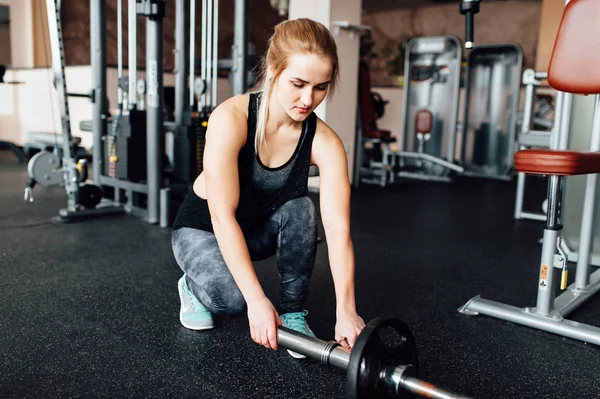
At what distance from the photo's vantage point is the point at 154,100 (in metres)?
2.78

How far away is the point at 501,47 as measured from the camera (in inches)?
220

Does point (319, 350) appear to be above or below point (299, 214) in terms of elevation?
below

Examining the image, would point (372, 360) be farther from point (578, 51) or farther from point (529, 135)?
point (529, 135)

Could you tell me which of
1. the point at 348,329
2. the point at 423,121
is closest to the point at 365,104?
the point at 423,121

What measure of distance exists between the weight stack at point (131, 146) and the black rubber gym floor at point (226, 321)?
0.29 metres

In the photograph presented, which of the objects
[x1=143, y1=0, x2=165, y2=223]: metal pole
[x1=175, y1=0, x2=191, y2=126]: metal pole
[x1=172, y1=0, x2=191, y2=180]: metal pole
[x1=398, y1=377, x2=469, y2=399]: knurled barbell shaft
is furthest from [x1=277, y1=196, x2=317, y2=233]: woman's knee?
[x1=175, y1=0, x2=191, y2=126]: metal pole

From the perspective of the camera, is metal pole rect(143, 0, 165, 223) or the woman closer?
the woman

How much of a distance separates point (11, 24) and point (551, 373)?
23.9 feet

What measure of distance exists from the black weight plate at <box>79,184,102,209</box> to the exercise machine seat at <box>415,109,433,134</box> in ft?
12.0

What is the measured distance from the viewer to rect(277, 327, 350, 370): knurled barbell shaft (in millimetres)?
923

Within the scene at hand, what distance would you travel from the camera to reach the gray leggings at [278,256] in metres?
1.38

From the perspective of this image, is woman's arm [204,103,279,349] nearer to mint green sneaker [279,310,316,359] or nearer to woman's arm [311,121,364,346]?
woman's arm [311,121,364,346]

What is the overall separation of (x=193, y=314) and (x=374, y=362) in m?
0.77

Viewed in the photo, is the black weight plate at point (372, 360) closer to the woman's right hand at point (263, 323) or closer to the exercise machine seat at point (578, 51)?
the woman's right hand at point (263, 323)
